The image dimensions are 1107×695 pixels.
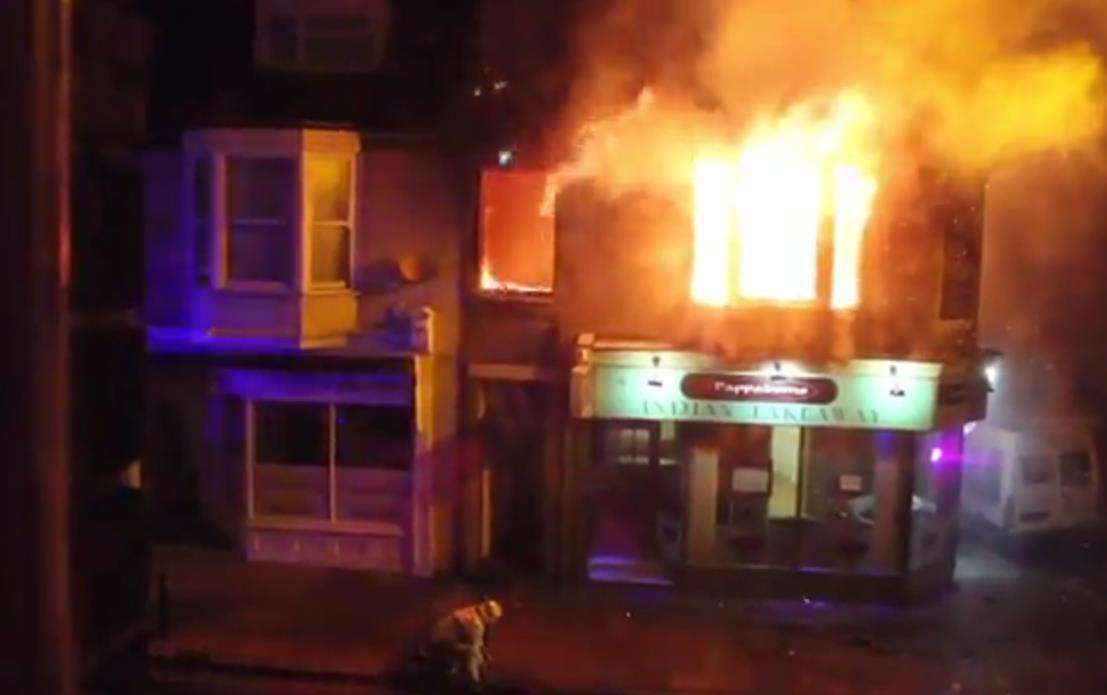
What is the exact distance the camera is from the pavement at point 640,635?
485 inches

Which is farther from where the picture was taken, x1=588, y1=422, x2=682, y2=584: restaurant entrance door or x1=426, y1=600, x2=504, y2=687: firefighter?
x1=588, y1=422, x2=682, y2=584: restaurant entrance door

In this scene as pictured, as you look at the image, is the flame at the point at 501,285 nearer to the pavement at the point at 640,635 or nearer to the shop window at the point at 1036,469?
the pavement at the point at 640,635

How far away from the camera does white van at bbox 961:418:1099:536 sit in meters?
18.2

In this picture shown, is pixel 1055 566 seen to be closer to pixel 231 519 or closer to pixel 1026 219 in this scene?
pixel 1026 219

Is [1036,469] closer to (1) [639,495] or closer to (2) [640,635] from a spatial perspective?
(1) [639,495]

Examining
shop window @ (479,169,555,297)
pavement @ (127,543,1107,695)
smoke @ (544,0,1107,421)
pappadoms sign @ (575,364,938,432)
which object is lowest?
pavement @ (127,543,1107,695)

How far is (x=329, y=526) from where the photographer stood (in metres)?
15.9

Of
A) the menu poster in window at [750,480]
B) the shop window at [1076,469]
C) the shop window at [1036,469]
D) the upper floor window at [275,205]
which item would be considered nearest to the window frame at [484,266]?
the upper floor window at [275,205]

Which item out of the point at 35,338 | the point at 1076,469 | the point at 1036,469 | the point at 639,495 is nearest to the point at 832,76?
the point at 639,495

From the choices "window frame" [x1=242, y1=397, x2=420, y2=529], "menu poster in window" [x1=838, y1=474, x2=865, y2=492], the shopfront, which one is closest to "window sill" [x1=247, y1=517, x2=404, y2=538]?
"window frame" [x1=242, y1=397, x2=420, y2=529]

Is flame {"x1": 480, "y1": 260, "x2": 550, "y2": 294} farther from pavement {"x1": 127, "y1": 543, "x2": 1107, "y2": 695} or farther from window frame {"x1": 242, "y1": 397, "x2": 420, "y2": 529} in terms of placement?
pavement {"x1": 127, "y1": 543, "x2": 1107, "y2": 695}

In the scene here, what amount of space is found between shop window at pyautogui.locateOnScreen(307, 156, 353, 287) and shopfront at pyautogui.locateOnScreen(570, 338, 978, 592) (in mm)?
3337

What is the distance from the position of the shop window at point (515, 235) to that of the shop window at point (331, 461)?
2.06m

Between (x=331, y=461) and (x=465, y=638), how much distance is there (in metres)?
5.28
